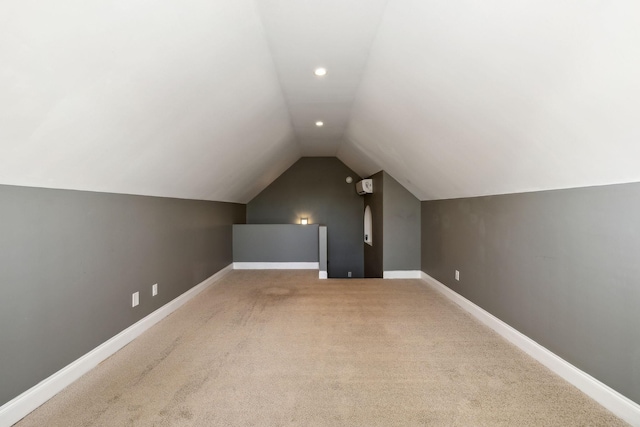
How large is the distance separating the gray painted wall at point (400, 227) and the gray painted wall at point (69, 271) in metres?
3.43

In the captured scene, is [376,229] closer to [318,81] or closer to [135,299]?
[318,81]

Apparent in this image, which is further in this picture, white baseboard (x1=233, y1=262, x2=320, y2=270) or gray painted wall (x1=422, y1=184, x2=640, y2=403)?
white baseboard (x1=233, y1=262, x2=320, y2=270)

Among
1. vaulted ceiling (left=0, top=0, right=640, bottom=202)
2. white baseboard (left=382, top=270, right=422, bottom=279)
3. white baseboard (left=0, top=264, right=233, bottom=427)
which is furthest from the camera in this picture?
white baseboard (left=382, top=270, right=422, bottom=279)

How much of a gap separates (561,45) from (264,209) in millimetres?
6729

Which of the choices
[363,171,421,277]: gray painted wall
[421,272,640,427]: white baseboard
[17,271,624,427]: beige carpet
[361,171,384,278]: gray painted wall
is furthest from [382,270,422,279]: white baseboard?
[421,272,640,427]: white baseboard

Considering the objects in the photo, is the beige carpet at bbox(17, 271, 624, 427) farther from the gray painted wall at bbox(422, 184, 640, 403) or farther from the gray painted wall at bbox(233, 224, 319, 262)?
the gray painted wall at bbox(233, 224, 319, 262)

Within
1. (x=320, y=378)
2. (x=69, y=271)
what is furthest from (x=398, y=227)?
(x=69, y=271)

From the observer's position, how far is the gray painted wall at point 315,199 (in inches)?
306

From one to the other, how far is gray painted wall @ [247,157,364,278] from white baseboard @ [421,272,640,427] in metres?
4.49

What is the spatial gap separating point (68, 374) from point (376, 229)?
5063 millimetres

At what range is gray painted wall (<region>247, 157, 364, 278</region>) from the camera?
25.5ft

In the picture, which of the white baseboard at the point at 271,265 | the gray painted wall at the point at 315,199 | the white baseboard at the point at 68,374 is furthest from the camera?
the gray painted wall at the point at 315,199

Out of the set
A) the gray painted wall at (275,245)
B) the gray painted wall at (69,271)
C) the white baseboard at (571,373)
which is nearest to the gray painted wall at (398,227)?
the gray painted wall at (275,245)

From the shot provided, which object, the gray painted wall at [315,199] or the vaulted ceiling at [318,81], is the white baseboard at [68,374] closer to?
the vaulted ceiling at [318,81]
